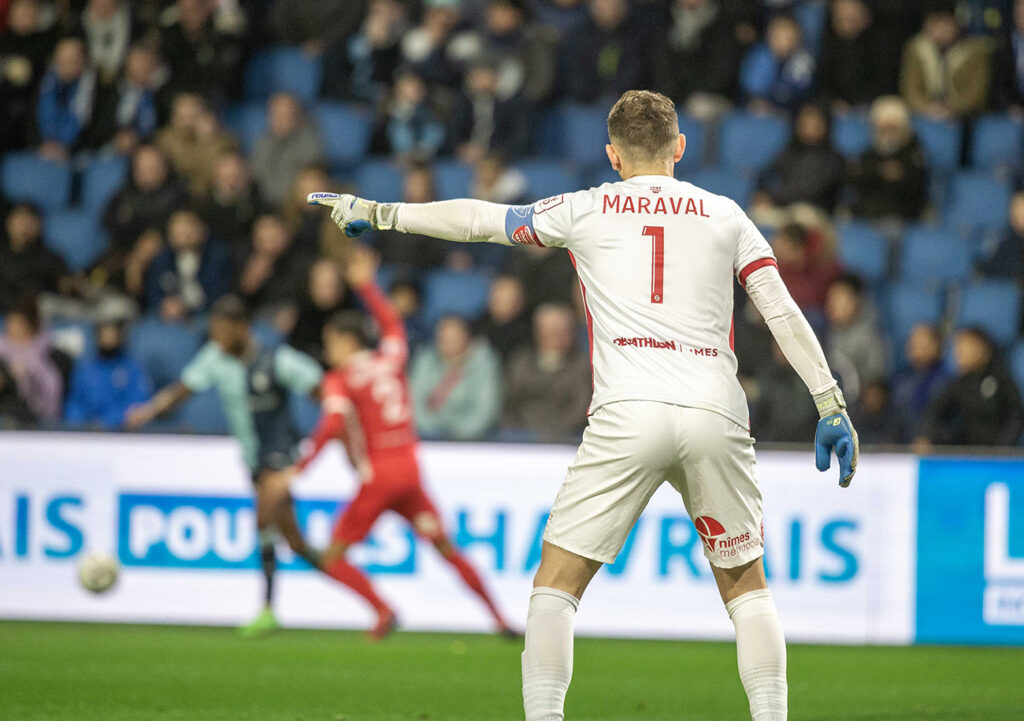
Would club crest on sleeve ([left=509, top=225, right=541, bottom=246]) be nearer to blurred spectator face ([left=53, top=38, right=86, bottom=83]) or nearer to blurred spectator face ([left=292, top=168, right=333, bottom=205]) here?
blurred spectator face ([left=292, top=168, right=333, bottom=205])

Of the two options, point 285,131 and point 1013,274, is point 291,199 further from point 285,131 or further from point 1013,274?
point 1013,274

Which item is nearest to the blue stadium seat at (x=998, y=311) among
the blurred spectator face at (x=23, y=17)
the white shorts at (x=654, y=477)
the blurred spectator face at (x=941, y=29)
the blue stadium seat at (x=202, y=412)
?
the blurred spectator face at (x=941, y=29)

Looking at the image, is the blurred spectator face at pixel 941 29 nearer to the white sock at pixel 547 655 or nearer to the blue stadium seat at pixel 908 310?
the blue stadium seat at pixel 908 310

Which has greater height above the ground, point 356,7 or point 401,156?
point 356,7

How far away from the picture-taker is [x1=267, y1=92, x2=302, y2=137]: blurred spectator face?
39.9 feet

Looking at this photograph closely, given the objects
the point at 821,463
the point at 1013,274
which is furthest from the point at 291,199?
the point at 821,463

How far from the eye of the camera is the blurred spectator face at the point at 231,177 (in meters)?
11.7

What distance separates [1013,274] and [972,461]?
2.59 meters

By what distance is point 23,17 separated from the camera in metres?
13.4

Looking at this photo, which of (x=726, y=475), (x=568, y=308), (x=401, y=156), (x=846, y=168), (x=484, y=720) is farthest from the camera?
(x=401, y=156)

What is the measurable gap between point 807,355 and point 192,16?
1016cm

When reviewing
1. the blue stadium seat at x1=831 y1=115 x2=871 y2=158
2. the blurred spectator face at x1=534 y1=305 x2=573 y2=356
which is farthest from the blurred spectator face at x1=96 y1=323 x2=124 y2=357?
the blue stadium seat at x1=831 y1=115 x2=871 y2=158

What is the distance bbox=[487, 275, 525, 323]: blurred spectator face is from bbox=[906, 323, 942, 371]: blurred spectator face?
113 inches

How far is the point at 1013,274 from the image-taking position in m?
10.9
